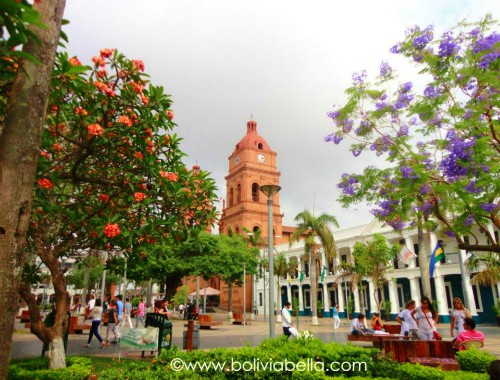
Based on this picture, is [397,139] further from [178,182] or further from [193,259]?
[193,259]

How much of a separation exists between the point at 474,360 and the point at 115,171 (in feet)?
22.9

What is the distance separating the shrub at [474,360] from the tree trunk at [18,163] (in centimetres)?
680

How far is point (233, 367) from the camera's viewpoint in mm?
6363

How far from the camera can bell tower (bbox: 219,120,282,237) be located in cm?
4762

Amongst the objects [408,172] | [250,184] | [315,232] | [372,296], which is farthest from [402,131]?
[250,184]

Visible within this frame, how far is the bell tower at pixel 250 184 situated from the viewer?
156ft

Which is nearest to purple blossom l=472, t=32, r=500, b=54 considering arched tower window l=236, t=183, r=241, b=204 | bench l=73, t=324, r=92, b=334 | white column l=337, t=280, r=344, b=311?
bench l=73, t=324, r=92, b=334

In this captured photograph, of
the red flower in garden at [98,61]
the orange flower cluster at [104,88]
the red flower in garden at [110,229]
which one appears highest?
the red flower in garden at [98,61]

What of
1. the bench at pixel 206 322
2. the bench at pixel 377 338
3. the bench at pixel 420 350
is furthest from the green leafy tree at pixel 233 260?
the bench at pixel 420 350

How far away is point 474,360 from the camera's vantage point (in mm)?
6371

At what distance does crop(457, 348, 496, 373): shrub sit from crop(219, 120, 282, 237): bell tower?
39.8 m

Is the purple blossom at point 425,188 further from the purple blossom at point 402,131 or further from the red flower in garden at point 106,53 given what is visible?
the red flower in garden at point 106,53

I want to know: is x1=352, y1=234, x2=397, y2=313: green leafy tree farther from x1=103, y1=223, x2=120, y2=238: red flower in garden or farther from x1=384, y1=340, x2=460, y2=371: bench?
x1=103, y1=223, x2=120, y2=238: red flower in garden

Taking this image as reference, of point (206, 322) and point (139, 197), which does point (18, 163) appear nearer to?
point (139, 197)
